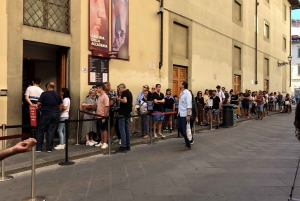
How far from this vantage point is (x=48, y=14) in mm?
8469

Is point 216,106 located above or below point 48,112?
above

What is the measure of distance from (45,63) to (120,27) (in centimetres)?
280

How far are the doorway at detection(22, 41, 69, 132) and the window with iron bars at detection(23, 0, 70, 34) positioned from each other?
21.8 inches

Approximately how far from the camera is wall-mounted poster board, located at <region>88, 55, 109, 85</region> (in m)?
9.58

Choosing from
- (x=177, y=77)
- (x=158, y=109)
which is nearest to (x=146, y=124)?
(x=158, y=109)

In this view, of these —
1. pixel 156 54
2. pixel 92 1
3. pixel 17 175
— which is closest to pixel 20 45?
pixel 92 1

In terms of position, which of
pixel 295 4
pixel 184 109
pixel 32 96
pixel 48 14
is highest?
pixel 295 4

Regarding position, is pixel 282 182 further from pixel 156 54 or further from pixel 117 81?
pixel 156 54

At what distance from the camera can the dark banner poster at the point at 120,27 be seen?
10297mm

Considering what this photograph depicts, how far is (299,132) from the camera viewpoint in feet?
10.5

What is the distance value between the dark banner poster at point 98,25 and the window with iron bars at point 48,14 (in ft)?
2.64

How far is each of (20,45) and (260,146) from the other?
720 centimetres

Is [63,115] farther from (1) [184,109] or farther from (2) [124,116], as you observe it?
(1) [184,109]

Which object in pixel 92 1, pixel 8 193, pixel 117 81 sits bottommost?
pixel 8 193
